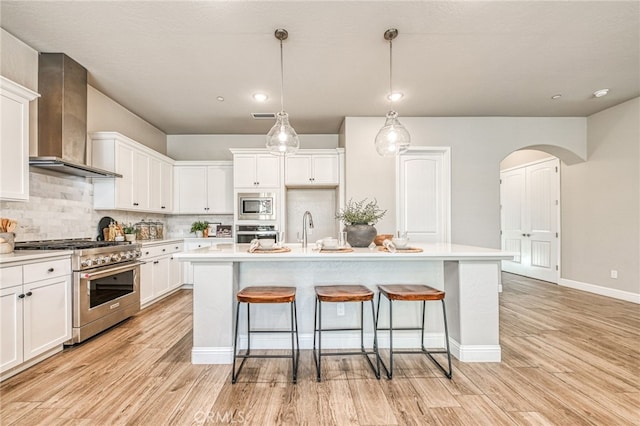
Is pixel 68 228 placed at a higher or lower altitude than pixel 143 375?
higher

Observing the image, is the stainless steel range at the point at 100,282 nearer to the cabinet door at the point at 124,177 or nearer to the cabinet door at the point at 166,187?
the cabinet door at the point at 124,177

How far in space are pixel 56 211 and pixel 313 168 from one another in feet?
10.8

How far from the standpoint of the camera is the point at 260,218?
4.97m

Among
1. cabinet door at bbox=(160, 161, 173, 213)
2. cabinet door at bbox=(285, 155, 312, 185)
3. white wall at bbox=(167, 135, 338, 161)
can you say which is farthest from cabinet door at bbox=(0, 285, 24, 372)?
white wall at bbox=(167, 135, 338, 161)

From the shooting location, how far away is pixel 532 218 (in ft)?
19.5

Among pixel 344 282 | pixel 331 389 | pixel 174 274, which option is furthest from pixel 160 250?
pixel 331 389

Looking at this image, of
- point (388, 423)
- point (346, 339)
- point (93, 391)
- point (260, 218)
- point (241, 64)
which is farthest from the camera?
point (260, 218)

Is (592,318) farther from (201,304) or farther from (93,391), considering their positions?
(93,391)

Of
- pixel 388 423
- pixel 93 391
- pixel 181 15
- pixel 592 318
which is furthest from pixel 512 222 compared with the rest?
pixel 93 391

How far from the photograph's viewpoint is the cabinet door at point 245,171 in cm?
498

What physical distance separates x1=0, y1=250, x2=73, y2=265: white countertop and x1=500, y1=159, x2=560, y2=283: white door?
6.98 meters

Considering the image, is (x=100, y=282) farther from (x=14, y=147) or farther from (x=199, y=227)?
(x=199, y=227)

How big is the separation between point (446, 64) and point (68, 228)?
447 centimetres

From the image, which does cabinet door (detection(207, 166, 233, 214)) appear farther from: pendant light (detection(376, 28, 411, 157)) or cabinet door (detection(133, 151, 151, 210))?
pendant light (detection(376, 28, 411, 157))
